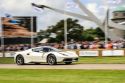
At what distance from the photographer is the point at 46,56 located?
27.1 meters

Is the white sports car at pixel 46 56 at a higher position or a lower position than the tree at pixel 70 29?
lower

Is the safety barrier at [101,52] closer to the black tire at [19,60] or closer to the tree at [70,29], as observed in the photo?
the black tire at [19,60]

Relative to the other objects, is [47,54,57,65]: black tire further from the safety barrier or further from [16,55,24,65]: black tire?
the safety barrier

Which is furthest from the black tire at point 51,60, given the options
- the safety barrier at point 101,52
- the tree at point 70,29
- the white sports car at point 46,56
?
the tree at point 70,29

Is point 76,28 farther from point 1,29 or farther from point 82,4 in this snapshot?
point 1,29

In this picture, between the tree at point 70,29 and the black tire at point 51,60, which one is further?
the tree at point 70,29

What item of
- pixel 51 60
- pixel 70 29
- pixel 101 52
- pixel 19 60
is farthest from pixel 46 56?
pixel 70 29

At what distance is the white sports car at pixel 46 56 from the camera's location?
86.8 feet

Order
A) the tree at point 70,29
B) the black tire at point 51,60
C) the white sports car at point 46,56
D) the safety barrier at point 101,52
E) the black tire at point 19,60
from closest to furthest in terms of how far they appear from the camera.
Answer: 1. the white sports car at point 46,56
2. the black tire at point 51,60
3. the black tire at point 19,60
4. the safety barrier at point 101,52
5. the tree at point 70,29

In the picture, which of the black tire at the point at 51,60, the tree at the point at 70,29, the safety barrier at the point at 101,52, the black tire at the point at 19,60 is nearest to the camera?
the black tire at the point at 51,60

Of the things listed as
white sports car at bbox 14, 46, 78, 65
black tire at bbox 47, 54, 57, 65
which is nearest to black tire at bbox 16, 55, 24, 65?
white sports car at bbox 14, 46, 78, 65

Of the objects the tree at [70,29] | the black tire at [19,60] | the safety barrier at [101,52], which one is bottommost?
the black tire at [19,60]

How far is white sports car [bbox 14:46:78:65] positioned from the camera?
2647 cm

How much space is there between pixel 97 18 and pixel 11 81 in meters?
82.2
